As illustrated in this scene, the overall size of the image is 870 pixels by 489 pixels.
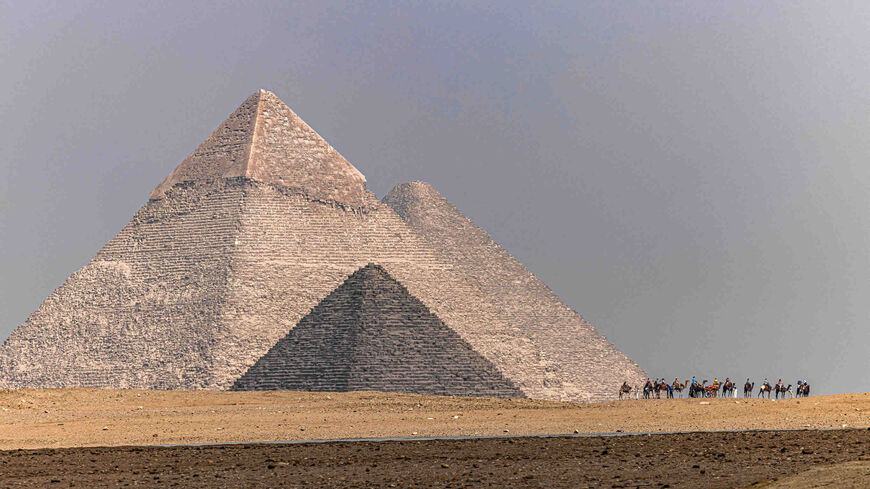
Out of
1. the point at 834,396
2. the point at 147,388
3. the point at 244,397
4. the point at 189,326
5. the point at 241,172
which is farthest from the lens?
the point at 241,172

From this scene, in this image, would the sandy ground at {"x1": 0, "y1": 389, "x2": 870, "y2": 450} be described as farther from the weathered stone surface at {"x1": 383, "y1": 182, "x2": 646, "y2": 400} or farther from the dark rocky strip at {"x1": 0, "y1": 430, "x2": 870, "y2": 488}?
the weathered stone surface at {"x1": 383, "y1": 182, "x2": 646, "y2": 400}

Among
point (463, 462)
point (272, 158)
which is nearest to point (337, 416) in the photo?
point (463, 462)

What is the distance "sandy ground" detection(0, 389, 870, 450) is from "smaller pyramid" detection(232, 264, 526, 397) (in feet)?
9.15

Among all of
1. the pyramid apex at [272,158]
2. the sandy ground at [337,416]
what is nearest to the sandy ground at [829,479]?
the sandy ground at [337,416]

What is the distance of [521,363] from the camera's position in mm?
63312

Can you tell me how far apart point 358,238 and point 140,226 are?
9908 millimetres

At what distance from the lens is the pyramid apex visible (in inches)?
2884

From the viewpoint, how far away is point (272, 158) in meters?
73.7

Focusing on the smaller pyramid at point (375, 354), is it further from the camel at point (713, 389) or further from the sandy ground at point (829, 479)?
the sandy ground at point (829, 479)

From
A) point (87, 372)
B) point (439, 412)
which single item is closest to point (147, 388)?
point (87, 372)

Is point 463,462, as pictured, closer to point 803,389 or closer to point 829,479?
point 829,479

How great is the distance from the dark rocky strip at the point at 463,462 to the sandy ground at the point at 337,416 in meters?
4.82

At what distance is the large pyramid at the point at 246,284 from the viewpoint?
62.2 meters

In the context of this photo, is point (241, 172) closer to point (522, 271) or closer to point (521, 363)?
point (521, 363)
